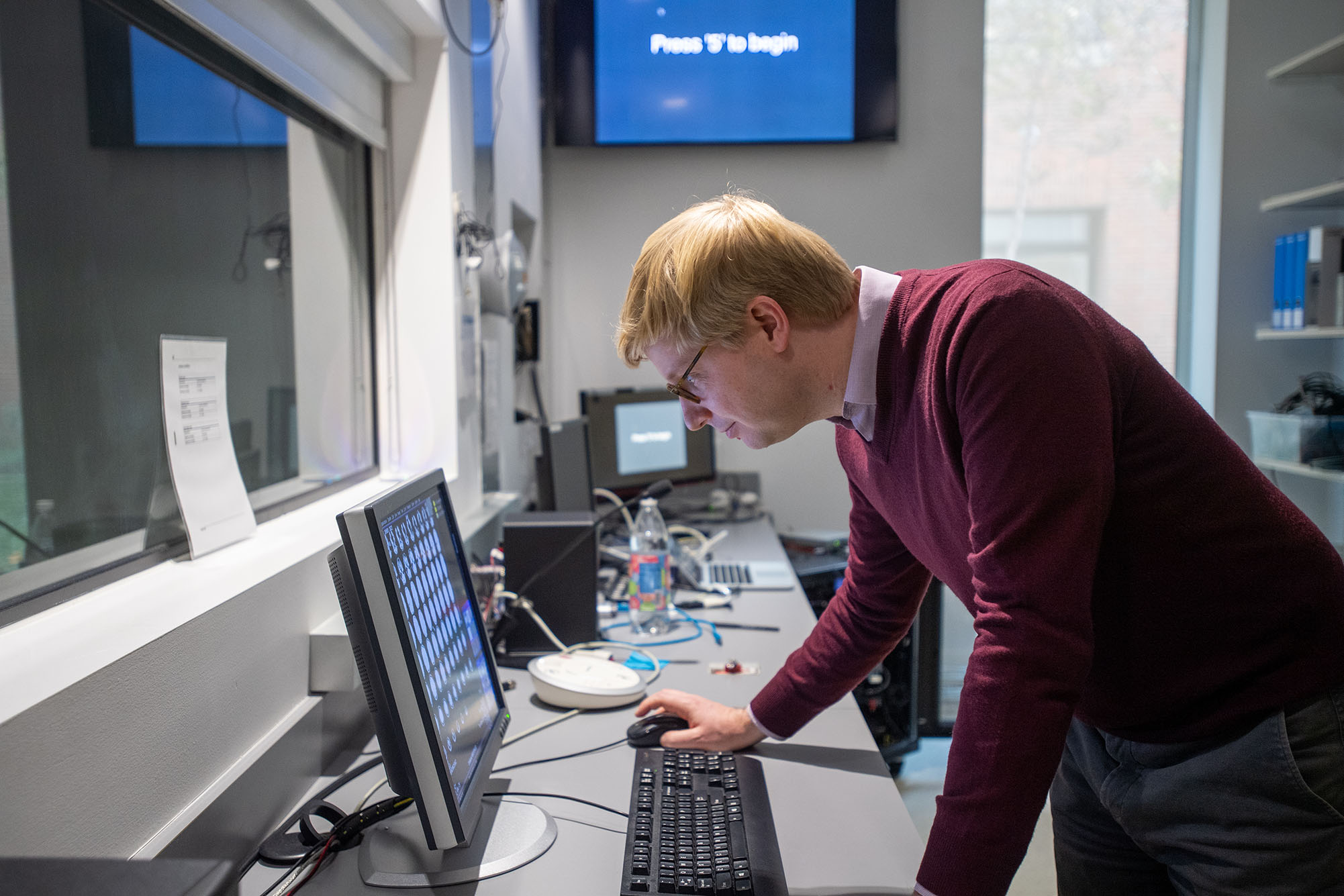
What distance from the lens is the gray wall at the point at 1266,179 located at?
124 inches

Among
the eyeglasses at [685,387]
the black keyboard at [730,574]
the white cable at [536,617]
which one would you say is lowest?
the black keyboard at [730,574]

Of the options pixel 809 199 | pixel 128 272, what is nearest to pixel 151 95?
pixel 128 272

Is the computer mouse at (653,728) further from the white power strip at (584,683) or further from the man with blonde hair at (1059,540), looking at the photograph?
the man with blonde hair at (1059,540)

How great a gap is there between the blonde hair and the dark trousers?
0.60 m

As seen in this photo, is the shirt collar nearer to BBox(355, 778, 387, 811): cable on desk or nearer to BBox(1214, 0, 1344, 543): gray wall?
BBox(355, 778, 387, 811): cable on desk

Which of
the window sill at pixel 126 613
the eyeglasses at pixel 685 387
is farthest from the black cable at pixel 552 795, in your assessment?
the eyeglasses at pixel 685 387

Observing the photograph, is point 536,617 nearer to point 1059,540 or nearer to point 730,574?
point 730,574

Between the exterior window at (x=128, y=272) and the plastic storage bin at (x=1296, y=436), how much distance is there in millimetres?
2899

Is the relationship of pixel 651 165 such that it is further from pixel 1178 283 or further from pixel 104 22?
pixel 104 22

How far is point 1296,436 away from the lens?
2875 mm

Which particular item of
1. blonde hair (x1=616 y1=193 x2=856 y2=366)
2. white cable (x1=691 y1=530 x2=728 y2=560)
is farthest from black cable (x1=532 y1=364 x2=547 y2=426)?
blonde hair (x1=616 y1=193 x2=856 y2=366)

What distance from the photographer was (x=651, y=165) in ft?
11.1

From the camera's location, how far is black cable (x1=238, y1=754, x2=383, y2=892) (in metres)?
0.95

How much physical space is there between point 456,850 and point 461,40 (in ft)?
5.85
